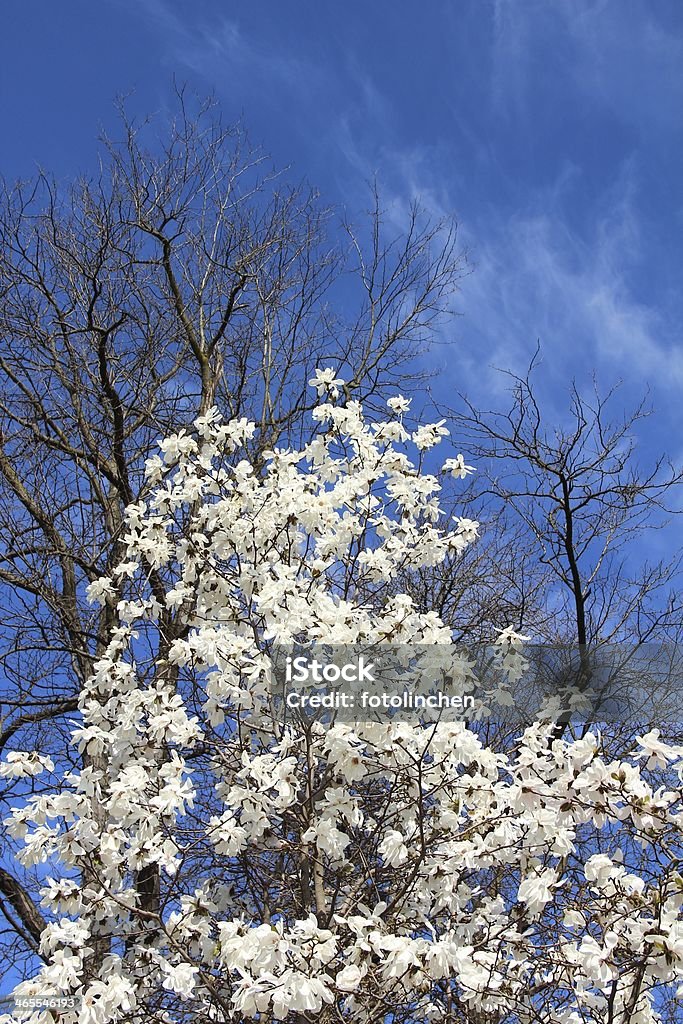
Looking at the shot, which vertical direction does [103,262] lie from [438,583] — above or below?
above

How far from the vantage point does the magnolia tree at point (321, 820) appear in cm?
293

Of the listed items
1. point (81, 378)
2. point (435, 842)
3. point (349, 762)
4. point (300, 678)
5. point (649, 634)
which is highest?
point (81, 378)

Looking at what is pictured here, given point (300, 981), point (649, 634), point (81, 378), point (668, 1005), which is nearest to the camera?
point (300, 981)

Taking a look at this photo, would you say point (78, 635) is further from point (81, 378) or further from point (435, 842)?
point (435, 842)

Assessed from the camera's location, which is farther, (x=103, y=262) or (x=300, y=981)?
(x=103, y=262)

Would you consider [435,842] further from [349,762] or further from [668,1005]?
[668,1005]

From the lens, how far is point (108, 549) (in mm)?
6715

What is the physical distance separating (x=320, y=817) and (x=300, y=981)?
90 centimetres

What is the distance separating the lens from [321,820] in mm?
3529

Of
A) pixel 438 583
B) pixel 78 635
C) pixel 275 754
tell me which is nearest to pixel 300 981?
pixel 275 754

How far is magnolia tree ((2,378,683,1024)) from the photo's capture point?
2.93m

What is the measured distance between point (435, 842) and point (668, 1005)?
88.2 inches

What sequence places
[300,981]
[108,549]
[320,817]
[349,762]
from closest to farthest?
[300,981] → [349,762] → [320,817] → [108,549]

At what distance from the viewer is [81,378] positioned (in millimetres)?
7246
